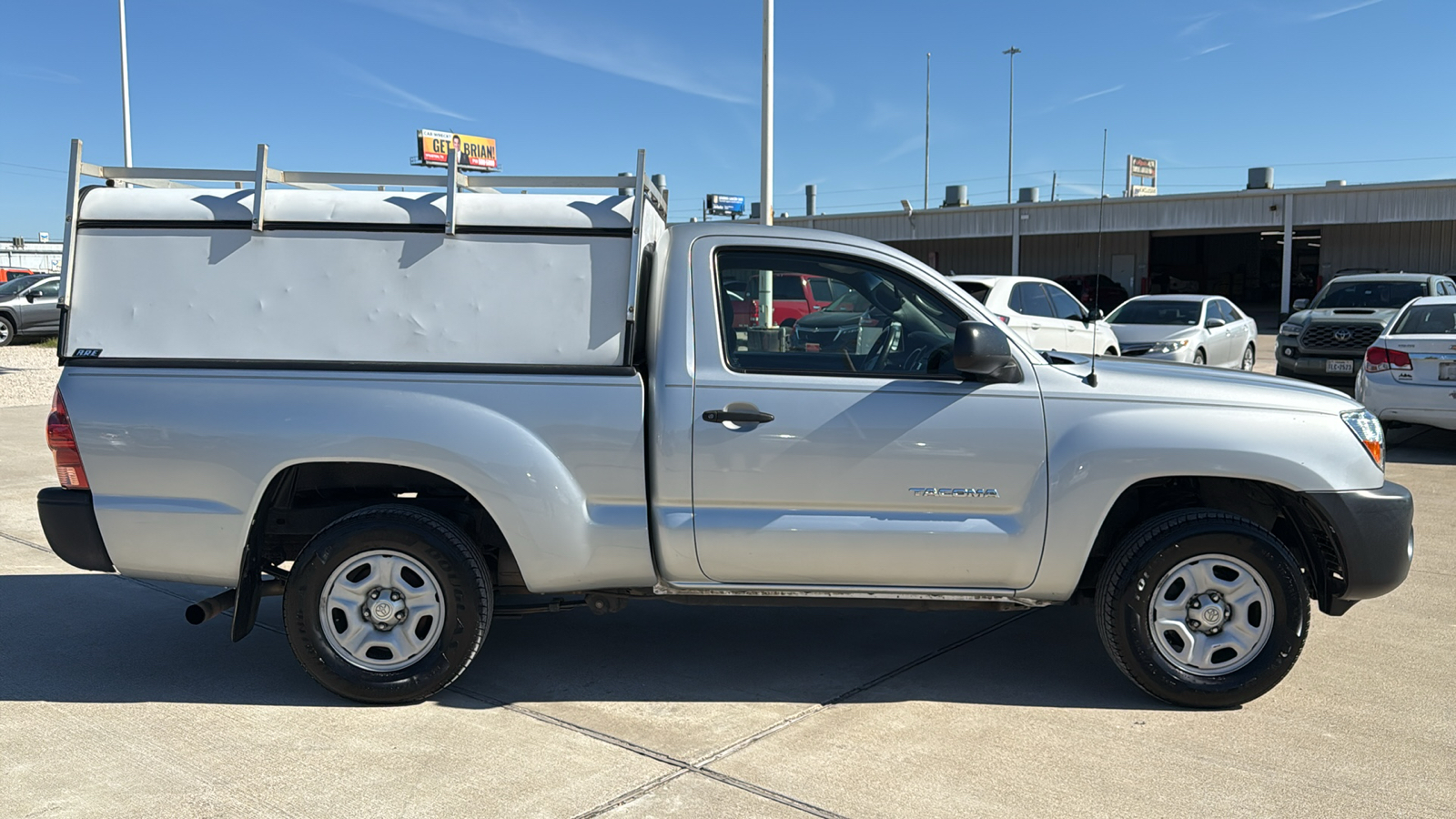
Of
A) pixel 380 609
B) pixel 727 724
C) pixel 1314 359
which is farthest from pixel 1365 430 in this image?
pixel 1314 359

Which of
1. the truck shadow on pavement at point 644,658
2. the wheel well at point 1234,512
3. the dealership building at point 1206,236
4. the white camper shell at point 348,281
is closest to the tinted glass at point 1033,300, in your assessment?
the truck shadow on pavement at point 644,658

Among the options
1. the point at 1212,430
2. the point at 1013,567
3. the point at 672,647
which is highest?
the point at 1212,430

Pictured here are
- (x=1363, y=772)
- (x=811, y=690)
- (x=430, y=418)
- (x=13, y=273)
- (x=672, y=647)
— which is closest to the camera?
(x=1363, y=772)

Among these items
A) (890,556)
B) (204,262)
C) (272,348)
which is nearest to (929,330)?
(890,556)

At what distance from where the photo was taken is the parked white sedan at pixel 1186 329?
50.4ft

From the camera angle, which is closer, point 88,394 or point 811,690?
point 88,394

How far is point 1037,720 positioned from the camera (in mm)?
4215

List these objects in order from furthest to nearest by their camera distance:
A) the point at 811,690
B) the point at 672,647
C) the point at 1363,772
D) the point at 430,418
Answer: the point at 672,647, the point at 811,690, the point at 430,418, the point at 1363,772

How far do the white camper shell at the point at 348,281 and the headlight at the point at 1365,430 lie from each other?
111 inches

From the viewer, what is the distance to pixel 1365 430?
4.43 meters

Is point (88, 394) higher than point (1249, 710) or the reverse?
A: higher

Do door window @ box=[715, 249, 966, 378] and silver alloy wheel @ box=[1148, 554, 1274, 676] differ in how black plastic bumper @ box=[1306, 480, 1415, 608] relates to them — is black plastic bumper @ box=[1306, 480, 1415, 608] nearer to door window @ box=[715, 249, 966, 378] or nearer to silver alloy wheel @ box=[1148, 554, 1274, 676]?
silver alloy wheel @ box=[1148, 554, 1274, 676]

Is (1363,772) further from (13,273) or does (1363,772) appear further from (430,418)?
(13,273)

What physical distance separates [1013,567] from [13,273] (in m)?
43.9
